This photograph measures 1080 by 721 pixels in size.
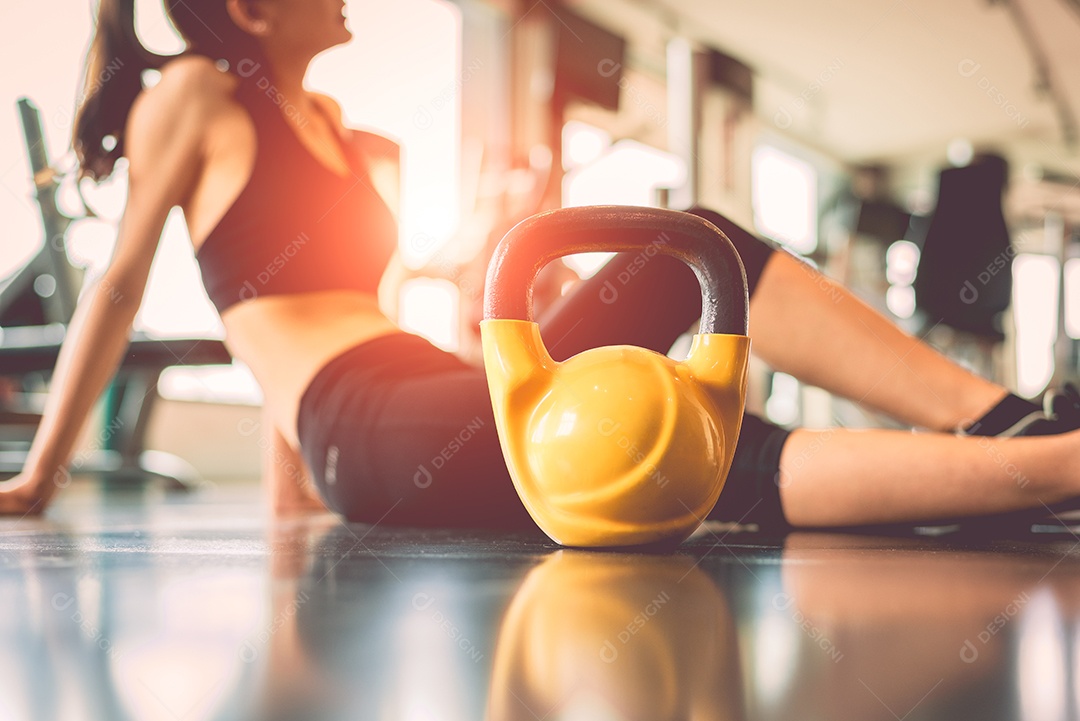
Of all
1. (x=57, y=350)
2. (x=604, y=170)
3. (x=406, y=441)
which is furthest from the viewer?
(x=604, y=170)

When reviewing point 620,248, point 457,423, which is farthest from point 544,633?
point 457,423

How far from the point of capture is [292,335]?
99cm

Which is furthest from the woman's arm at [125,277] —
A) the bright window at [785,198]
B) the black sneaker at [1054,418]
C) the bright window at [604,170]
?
the bright window at [785,198]

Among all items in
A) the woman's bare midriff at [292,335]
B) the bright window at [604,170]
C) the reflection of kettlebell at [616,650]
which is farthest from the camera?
the bright window at [604,170]

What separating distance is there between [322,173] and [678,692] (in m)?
0.95

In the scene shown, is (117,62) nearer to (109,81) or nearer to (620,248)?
(109,81)

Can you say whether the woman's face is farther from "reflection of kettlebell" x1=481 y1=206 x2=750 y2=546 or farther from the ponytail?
"reflection of kettlebell" x1=481 y1=206 x2=750 y2=546

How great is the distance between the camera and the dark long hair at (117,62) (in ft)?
3.56

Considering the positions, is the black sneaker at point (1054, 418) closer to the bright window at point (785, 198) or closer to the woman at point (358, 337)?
the woman at point (358, 337)

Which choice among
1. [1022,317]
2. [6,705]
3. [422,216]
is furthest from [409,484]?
[1022,317]

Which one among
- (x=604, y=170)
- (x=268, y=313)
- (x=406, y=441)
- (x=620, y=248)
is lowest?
(x=406, y=441)

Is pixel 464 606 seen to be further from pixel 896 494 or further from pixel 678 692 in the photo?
pixel 896 494

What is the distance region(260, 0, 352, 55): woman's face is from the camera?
117 cm

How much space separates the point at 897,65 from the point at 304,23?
5.04 metres
